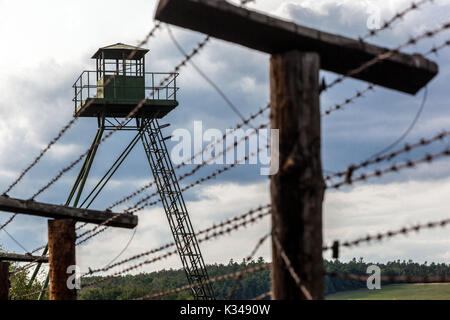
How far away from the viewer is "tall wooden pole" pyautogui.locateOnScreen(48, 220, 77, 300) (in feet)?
33.3

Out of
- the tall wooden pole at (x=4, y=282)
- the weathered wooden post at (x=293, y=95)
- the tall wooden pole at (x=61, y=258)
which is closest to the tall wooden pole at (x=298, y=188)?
the weathered wooden post at (x=293, y=95)

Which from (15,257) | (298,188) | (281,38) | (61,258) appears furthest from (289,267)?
(15,257)

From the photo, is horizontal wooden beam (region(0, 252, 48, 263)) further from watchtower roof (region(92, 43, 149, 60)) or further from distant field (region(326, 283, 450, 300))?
distant field (region(326, 283, 450, 300))

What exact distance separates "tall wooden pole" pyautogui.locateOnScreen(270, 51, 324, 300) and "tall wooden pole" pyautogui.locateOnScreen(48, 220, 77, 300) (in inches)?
189

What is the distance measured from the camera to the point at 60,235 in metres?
10.4

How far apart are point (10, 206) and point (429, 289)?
9095cm

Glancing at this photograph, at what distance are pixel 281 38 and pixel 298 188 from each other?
125 centimetres

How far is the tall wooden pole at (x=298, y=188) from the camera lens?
19.4ft

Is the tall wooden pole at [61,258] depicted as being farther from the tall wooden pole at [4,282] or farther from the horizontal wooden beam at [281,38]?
the tall wooden pole at [4,282]

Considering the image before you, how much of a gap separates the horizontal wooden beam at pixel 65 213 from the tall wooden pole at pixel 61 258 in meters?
0.21

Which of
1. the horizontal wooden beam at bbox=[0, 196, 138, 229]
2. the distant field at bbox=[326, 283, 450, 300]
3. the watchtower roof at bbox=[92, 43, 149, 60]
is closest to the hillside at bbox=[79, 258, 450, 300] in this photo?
the distant field at bbox=[326, 283, 450, 300]

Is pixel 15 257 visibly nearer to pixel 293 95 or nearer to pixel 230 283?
pixel 293 95
